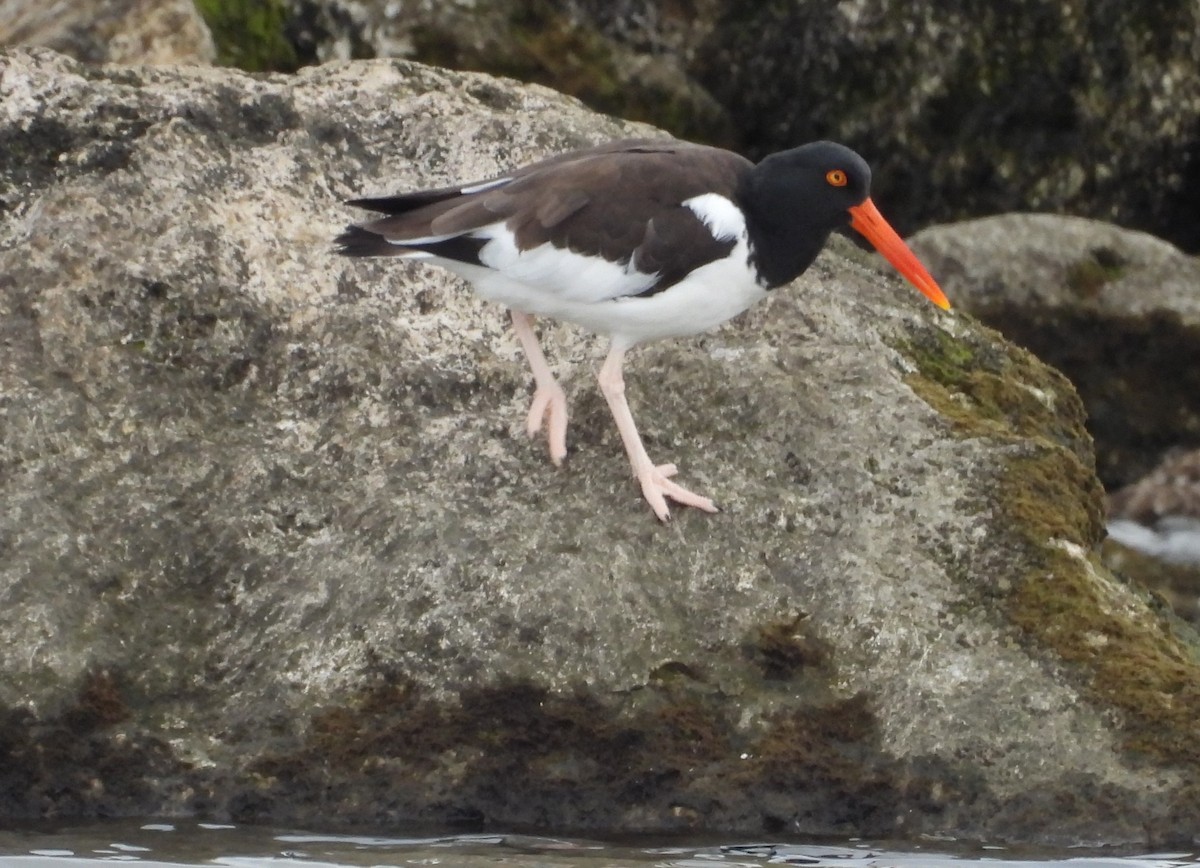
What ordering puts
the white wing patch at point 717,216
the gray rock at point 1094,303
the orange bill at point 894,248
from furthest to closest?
the gray rock at point 1094,303 → the orange bill at point 894,248 → the white wing patch at point 717,216

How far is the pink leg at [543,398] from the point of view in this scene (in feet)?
16.3

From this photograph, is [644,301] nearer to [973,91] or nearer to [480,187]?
[480,187]

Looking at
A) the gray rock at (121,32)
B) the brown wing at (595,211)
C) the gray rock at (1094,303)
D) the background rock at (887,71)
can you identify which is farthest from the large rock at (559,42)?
the brown wing at (595,211)

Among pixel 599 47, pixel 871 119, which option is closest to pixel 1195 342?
pixel 871 119

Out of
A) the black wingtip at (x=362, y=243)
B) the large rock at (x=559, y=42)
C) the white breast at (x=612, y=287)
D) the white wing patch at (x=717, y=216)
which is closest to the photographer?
the black wingtip at (x=362, y=243)

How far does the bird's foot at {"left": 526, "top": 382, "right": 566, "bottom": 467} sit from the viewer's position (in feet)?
16.3

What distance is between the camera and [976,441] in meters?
5.09

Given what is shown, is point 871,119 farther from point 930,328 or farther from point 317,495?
point 317,495

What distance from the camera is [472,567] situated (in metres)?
4.68

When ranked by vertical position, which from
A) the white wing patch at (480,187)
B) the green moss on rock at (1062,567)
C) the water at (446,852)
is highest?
the white wing patch at (480,187)

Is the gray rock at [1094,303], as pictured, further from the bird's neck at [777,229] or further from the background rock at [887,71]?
the bird's neck at [777,229]

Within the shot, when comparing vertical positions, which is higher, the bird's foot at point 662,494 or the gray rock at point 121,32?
the gray rock at point 121,32

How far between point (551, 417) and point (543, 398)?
0.32 feet

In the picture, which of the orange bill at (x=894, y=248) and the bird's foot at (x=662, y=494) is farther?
the orange bill at (x=894, y=248)
